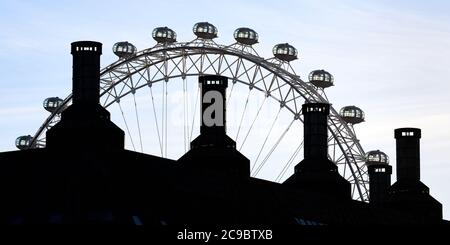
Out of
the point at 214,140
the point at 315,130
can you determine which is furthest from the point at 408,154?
the point at 214,140

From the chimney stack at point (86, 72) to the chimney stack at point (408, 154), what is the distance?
39329mm

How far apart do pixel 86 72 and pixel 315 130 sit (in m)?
26.2

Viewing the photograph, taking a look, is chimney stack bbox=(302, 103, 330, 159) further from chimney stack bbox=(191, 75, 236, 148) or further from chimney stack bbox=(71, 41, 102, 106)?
chimney stack bbox=(71, 41, 102, 106)

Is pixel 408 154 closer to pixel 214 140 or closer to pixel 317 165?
pixel 317 165

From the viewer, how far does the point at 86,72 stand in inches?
3516

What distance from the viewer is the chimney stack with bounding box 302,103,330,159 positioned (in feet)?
363

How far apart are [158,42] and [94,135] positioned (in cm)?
4425

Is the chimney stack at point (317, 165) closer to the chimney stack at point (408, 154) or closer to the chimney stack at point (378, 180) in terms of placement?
the chimney stack at point (408, 154)

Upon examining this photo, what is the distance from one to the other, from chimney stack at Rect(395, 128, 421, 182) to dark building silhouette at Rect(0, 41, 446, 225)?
21.9 feet

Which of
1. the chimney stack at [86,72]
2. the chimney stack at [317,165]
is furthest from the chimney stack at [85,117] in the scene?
the chimney stack at [317,165]

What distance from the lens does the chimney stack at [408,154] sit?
4840 inches

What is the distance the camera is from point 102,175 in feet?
248

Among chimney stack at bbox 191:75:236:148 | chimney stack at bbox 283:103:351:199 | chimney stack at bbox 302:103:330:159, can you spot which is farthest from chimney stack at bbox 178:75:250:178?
chimney stack at bbox 302:103:330:159
